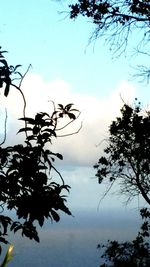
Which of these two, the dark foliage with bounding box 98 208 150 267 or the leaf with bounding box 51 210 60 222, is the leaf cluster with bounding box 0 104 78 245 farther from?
the dark foliage with bounding box 98 208 150 267

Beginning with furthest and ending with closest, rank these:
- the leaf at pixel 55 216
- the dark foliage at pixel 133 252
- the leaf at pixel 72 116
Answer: the dark foliage at pixel 133 252 → the leaf at pixel 72 116 → the leaf at pixel 55 216

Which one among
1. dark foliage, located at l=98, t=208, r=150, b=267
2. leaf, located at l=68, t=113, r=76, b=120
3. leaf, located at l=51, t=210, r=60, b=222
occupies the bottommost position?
leaf, located at l=51, t=210, r=60, b=222

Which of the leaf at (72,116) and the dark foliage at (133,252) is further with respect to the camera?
the dark foliage at (133,252)

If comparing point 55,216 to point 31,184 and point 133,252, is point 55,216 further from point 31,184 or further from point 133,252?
point 133,252

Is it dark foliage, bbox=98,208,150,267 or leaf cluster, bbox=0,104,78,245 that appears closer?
leaf cluster, bbox=0,104,78,245

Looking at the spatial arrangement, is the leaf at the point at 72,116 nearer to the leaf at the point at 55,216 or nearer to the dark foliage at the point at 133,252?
Result: the leaf at the point at 55,216

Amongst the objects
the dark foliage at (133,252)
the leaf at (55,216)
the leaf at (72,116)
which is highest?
the dark foliage at (133,252)

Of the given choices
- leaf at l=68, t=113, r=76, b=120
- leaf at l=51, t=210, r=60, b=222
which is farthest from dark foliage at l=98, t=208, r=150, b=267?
leaf at l=51, t=210, r=60, b=222

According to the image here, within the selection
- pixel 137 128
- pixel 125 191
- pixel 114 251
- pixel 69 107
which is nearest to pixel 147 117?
pixel 137 128

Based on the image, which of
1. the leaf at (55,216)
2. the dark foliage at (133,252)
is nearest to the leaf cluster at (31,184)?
the leaf at (55,216)

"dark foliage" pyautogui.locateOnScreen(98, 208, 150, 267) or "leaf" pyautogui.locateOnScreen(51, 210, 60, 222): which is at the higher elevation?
"dark foliage" pyautogui.locateOnScreen(98, 208, 150, 267)

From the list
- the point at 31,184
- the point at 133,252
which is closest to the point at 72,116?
the point at 31,184

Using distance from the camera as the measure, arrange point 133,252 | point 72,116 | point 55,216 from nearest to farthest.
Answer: point 55,216 < point 72,116 < point 133,252

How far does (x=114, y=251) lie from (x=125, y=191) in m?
2.63
